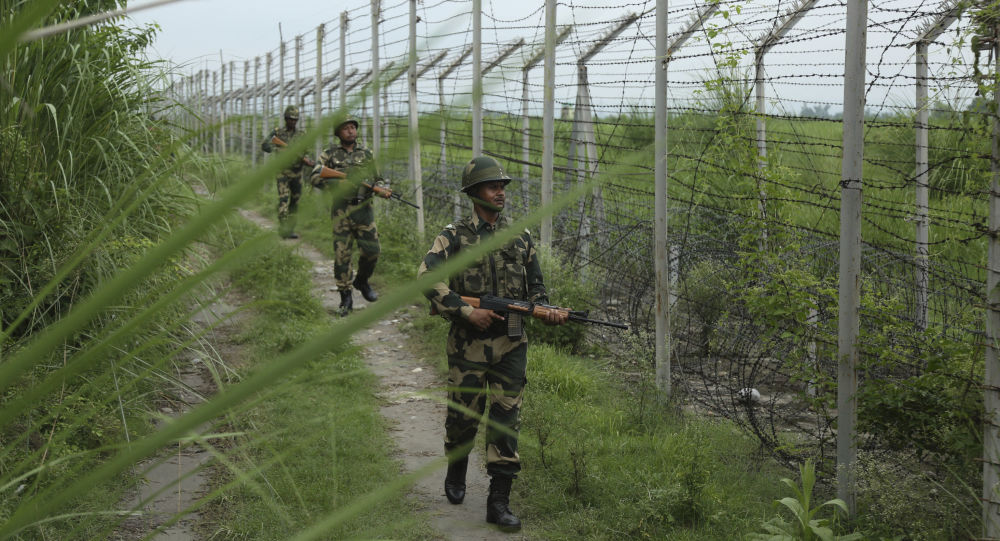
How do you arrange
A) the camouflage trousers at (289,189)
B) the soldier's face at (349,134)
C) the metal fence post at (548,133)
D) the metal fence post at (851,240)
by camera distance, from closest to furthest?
the metal fence post at (851,240)
the metal fence post at (548,133)
the soldier's face at (349,134)
the camouflage trousers at (289,189)

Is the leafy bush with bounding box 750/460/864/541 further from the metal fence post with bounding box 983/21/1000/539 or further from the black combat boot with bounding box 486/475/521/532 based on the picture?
the black combat boot with bounding box 486/475/521/532

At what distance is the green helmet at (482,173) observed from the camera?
4.06 metres

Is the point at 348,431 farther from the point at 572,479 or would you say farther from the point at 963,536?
the point at 963,536

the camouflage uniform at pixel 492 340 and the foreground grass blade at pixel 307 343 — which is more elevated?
the foreground grass blade at pixel 307 343

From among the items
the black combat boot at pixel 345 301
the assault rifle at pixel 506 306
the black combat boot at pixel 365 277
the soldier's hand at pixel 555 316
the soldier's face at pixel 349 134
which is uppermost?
the soldier's face at pixel 349 134

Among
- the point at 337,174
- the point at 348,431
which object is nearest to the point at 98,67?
the point at 348,431

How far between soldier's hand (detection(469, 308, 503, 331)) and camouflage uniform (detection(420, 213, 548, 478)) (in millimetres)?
69

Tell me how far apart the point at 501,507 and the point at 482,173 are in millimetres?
1675

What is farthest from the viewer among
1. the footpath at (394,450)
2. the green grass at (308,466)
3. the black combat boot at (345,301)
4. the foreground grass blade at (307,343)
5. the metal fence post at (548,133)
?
the black combat boot at (345,301)

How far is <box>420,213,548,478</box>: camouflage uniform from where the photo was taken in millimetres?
4086

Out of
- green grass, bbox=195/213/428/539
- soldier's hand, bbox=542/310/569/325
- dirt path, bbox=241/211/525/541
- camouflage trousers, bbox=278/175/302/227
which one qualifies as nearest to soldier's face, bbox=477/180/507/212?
soldier's hand, bbox=542/310/569/325

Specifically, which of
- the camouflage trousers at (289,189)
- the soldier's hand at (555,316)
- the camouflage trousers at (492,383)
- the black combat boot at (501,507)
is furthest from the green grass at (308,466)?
the camouflage trousers at (289,189)

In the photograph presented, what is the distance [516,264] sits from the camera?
4.25 meters

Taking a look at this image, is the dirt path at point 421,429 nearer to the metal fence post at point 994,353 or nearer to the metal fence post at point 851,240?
the metal fence post at point 851,240
